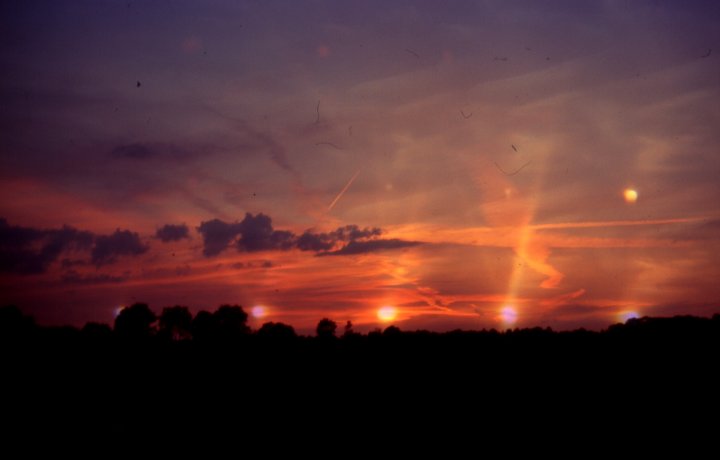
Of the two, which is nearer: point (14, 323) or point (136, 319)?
point (14, 323)

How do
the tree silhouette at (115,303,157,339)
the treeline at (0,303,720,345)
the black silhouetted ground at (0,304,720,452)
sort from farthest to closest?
1. the tree silhouette at (115,303,157,339)
2. the treeline at (0,303,720,345)
3. the black silhouetted ground at (0,304,720,452)

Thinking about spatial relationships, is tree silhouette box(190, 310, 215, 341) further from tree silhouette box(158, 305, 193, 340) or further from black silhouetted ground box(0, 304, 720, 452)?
black silhouetted ground box(0, 304, 720, 452)

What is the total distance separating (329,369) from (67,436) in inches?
564

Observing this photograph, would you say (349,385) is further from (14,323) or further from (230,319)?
(230,319)

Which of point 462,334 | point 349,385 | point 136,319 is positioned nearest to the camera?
point 349,385

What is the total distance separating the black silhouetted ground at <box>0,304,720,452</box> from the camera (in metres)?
24.3

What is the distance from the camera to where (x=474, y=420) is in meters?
25.3

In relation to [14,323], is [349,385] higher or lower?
lower

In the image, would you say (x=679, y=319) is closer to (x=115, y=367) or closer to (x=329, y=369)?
(x=329, y=369)

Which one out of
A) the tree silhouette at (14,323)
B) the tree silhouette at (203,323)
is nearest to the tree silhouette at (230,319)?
the tree silhouette at (203,323)

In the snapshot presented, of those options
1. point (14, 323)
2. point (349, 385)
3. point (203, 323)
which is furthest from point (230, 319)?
point (349, 385)

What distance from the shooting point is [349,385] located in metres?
30.1

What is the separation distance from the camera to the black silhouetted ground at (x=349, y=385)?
79.9 ft

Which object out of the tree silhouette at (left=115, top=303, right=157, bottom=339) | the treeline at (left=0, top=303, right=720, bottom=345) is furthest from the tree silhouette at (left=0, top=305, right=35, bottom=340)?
the tree silhouette at (left=115, top=303, right=157, bottom=339)
